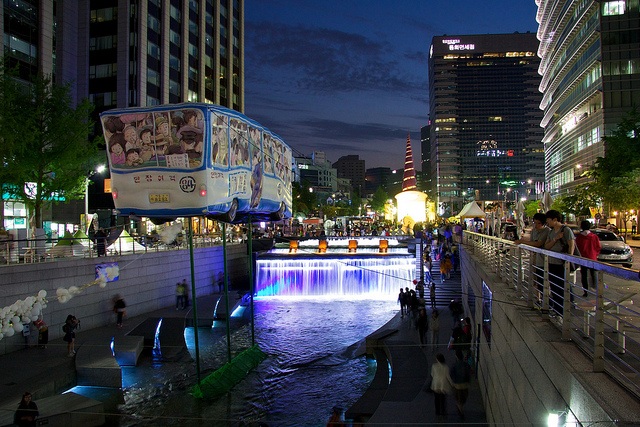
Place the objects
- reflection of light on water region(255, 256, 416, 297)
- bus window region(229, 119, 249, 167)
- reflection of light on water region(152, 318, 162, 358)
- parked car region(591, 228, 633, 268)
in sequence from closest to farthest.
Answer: bus window region(229, 119, 249, 167)
parked car region(591, 228, 633, 268)
reflection of light on water region(152, 318, 162, 358)
reflection of light on water region(255, 256, 416, 297)

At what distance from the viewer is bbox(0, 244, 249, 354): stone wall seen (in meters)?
18.9

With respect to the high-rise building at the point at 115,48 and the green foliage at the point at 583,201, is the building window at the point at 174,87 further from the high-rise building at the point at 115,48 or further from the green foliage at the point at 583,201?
the green foliage at the point at 583,201

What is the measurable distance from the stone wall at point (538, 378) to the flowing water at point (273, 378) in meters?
5.53

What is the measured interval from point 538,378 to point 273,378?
44.1 feet

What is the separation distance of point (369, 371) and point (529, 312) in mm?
11512

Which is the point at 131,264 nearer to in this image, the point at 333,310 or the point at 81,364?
the point at 81,364

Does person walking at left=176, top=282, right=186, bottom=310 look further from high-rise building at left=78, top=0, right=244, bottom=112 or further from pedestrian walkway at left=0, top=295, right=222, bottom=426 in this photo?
high-rise building at left=78, top=0, right=244, bottom=112

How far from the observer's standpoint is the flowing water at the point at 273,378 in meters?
14.6

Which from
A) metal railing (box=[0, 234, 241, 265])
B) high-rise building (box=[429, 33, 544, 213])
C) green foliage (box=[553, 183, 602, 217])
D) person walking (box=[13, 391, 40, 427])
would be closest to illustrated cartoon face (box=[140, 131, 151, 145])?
person walking (box=[13, 391, 40, 427])

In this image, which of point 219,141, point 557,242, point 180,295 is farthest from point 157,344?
point 557,242

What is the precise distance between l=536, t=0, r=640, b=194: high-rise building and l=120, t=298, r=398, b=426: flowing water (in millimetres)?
49649

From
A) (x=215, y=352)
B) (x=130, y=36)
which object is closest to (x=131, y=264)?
(x=215, y=352)

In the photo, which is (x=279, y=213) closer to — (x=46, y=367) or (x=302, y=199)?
(x=46, y=367)

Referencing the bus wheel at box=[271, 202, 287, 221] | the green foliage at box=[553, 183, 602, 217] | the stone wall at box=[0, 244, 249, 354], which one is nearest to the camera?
the bus wheel at box=[271, 202, 287, 221]
